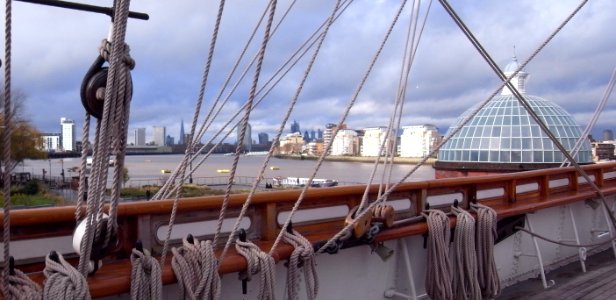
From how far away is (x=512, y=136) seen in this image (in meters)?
18.1

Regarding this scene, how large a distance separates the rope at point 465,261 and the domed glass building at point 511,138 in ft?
44.3

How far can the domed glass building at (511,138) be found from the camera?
58.6 feet

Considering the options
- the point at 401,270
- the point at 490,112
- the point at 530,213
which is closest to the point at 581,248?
the point at 530,213

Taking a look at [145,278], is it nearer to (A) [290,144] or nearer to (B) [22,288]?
(B) [22,288]

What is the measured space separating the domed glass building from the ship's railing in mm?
12222

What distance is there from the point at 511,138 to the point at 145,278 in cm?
1731

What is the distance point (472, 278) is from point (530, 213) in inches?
62.6

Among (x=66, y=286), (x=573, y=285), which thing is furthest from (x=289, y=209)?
(x=573, y=285)

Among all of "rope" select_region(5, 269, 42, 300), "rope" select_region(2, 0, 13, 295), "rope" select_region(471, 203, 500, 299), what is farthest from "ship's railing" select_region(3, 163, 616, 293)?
"rope" select_region(2, 0, 13, 295)

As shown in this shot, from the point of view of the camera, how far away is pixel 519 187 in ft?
18.2

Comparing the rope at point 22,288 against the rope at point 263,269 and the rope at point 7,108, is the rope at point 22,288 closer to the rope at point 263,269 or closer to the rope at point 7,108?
the rope at point 7,108

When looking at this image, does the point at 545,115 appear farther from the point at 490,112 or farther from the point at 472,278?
the point at 472,278

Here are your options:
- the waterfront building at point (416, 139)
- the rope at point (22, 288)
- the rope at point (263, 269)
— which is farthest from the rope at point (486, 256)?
the waterfront building at point (416, 139)

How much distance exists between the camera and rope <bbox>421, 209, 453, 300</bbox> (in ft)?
12.5
